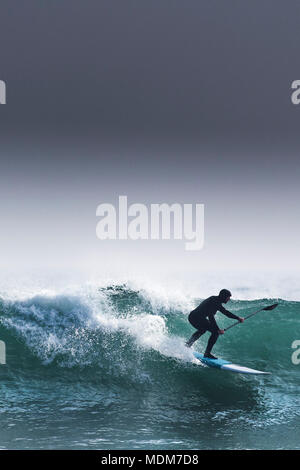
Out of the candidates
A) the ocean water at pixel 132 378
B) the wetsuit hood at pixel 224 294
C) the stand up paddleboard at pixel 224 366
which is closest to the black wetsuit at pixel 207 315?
the wetsuit hood at pixel 224 294

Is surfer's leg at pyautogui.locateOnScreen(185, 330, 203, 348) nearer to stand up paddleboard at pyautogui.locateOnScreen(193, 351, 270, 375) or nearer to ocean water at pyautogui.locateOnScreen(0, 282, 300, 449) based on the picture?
ocean water at pyautogui.locateOnScreen(0, 282, 300, 449)

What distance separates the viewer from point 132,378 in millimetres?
7914

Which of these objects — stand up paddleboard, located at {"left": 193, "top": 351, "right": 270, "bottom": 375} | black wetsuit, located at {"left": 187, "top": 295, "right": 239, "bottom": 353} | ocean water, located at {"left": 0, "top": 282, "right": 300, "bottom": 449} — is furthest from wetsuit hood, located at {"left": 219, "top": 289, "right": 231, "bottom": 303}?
ocean water, located at {"left": 0, "top": 282, "right": 300, "bottom": 449}

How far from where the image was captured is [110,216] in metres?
9.59

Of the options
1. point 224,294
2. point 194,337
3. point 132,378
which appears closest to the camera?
point 224,294

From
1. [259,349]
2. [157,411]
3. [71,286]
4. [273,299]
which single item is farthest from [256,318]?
[157,411]

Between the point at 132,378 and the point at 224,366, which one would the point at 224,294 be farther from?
the point at 132,378

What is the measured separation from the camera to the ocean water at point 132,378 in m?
5.75

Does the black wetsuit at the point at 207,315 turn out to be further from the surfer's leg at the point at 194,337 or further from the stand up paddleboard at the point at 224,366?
the stand up paddleboard at the point at 224,366

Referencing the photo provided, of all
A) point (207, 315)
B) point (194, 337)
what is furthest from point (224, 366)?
point (207, 315)

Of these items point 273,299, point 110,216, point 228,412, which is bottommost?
point 228,412

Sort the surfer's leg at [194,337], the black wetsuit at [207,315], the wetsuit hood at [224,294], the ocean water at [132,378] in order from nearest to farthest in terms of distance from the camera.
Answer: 1. the ocean water at [132,378]
2. the wetsuit hood at [224,294]
3. the black wetsuit at [207,315]
4. the surfer's leg at [194,337]
